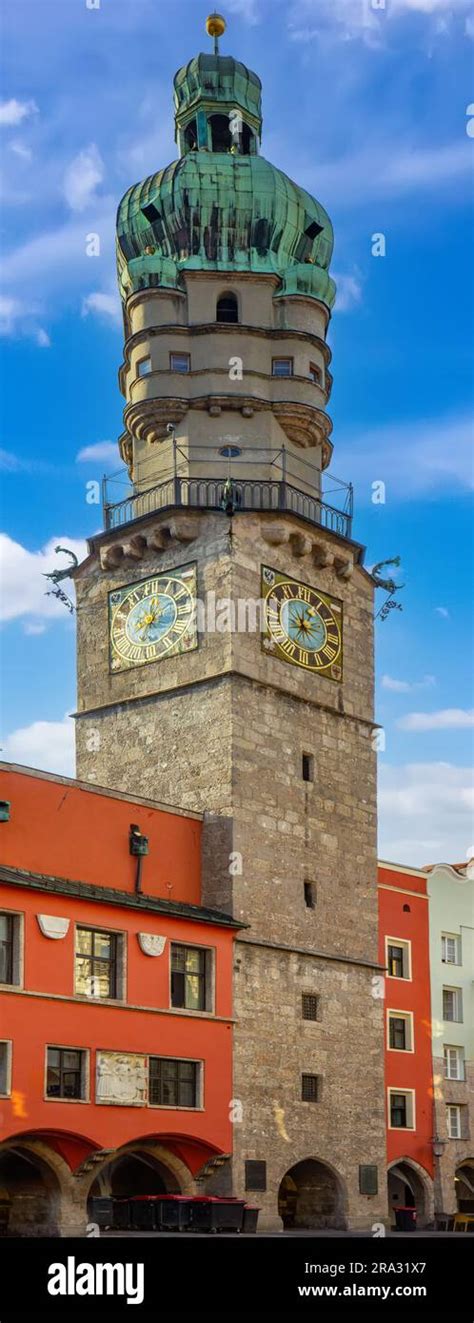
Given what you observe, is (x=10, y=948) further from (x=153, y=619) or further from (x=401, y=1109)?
(x=401, y=1109)

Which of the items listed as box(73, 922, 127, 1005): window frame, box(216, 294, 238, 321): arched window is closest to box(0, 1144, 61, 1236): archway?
box(73, 922, 127, 1005): window frame

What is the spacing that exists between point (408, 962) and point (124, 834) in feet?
36.3

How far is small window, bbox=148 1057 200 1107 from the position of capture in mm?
32438

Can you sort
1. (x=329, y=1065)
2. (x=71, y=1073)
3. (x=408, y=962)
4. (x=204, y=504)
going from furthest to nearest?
(x=408, y=962), (x=204, y=504), (x=329, y=1065), (x=71, y=1073)

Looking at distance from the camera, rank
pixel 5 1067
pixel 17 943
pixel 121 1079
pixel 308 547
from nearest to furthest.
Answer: pixel 5 1067, pixel 17 943, pixel 121 1079, pixel 308 547

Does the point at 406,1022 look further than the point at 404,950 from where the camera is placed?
No

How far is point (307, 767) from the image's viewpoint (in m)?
39.0

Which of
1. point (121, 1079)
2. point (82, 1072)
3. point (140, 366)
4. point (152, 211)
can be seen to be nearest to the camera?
point (82, 1072)

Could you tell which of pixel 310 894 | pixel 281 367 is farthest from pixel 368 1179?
pixel 281 367

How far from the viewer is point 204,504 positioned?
130 ft
